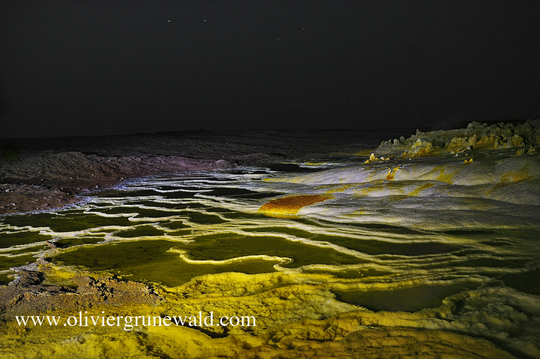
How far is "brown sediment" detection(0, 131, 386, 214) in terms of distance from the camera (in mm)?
11008

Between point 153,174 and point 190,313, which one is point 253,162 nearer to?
point 153,174

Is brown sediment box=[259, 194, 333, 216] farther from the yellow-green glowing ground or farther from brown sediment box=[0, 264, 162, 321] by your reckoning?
brown sediment box=[0, 264, 162, 321]

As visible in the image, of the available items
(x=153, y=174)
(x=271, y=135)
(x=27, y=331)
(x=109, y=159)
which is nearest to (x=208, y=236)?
(x=27, y=331)

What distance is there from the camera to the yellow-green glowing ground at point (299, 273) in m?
2.77

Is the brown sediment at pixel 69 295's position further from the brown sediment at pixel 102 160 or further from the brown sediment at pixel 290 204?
the brown sediment at pixel 102 160

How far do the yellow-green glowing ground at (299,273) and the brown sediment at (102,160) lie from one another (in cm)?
248

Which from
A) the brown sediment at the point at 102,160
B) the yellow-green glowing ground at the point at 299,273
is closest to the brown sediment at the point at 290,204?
the yellow-green glowing ground at the point at 299,273

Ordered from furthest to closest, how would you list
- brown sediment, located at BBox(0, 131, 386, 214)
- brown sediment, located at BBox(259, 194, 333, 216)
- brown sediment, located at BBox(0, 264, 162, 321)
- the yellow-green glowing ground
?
brown sediment, located at BBox(0, 131, 386, 214), brown sediment, located at BBox(259, 194, 333, 216), brown sediment, located at BBox(0, 264, 162, 321), the yellow-green glowing ground

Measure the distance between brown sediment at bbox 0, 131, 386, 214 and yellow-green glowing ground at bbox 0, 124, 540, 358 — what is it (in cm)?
248

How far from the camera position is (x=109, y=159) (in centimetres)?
1748

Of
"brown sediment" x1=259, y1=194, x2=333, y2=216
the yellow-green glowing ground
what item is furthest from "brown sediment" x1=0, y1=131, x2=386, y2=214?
"brown sediment" x1=259, y1=194, x2=333, y2=216

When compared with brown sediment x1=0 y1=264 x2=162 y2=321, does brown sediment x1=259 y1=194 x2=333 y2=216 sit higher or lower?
higher

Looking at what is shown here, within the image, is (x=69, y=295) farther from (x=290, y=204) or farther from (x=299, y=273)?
(x=290, y=204)

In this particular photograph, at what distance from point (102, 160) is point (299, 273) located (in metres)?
15.7
